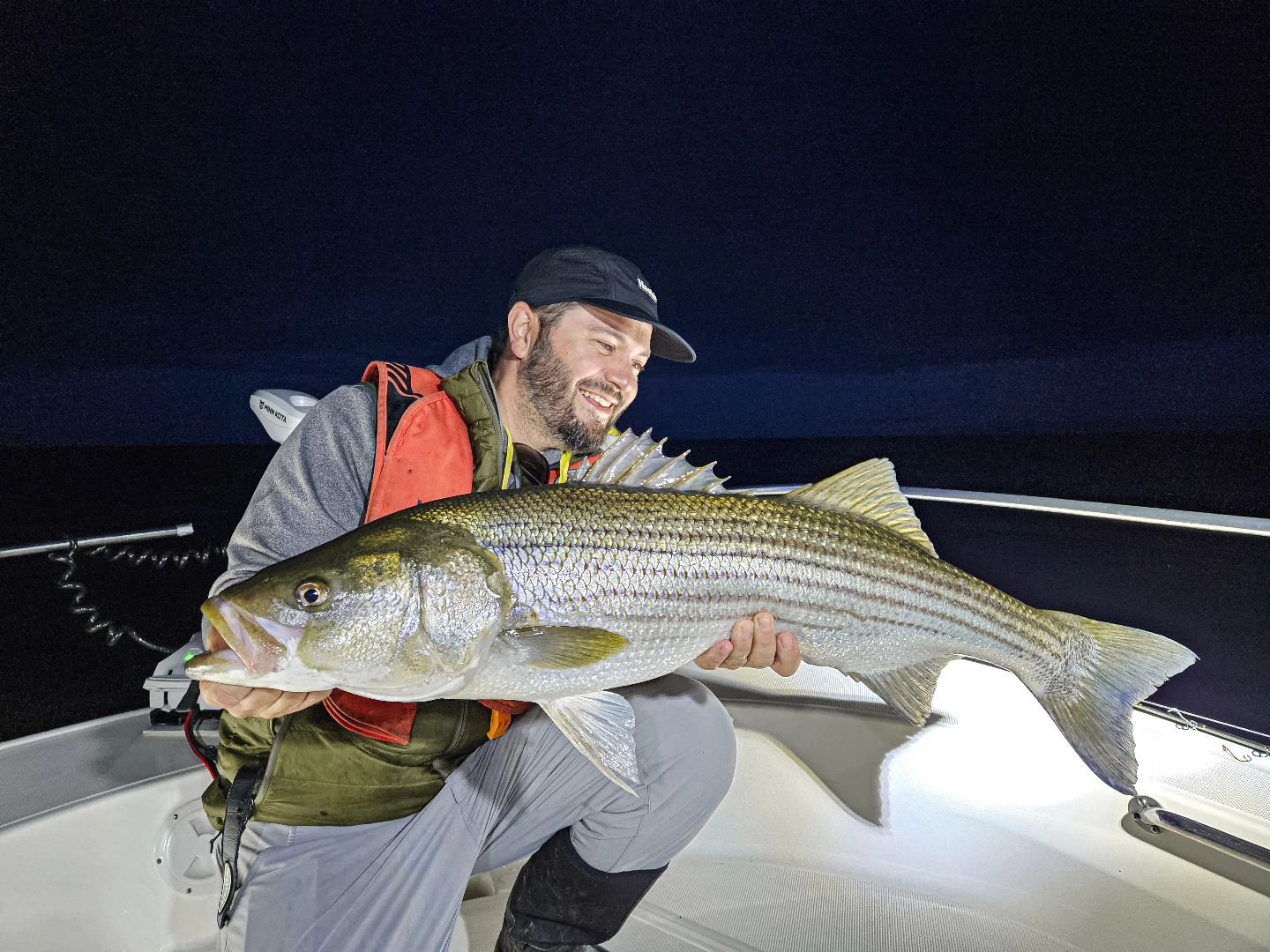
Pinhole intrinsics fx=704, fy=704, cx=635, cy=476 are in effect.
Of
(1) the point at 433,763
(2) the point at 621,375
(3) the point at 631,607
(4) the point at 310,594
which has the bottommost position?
(1) the point at 433,763

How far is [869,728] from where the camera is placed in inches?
153

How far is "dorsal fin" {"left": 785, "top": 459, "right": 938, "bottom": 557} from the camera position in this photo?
103 inches

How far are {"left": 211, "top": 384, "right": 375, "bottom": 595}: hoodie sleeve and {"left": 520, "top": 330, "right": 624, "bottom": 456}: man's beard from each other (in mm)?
764

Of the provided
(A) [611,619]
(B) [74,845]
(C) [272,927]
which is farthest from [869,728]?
(B) [74,845]

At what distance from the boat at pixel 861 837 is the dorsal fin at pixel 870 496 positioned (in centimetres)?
169

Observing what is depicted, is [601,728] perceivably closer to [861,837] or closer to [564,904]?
[564,904]

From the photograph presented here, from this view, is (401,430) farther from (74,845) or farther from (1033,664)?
(1033,664)

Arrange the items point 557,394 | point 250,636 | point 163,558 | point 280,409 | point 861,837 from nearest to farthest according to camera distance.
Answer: point 250,636 < point 557,394 < point 861,837 < point 163,558 < point 280,409

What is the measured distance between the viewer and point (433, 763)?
2.69m

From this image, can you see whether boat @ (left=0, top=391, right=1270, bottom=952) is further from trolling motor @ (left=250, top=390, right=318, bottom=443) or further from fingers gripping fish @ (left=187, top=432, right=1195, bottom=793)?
trolling motor @ (left=250, top=390, right=318, bottom=443)

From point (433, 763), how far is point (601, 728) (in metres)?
0.87

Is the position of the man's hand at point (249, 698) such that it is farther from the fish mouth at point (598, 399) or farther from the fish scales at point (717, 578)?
the fish mouth at point (598, 399)

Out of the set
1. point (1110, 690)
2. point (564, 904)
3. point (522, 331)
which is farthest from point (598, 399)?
point (1110, 690)

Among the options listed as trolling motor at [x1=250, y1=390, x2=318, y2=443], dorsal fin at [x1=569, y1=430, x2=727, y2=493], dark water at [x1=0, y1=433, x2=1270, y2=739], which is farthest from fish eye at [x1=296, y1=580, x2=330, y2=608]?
dark water at [x1=0, y1=433, x2=1270, y2=739]
